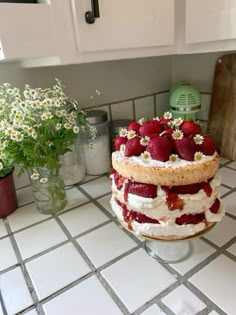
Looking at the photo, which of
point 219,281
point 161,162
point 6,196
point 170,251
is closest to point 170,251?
point 170,251

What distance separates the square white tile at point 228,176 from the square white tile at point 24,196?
0.59 m

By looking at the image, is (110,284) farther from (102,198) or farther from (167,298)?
(102,198)

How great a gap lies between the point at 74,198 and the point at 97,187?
0.09 m

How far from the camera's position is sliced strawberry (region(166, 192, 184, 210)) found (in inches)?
15.7

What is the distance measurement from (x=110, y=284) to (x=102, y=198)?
0.31 meters

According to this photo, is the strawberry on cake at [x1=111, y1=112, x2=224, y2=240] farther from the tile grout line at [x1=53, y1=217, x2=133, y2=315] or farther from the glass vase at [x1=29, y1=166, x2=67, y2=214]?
the glass vase at [x1=29, y1=166, x2=67, y2=214]

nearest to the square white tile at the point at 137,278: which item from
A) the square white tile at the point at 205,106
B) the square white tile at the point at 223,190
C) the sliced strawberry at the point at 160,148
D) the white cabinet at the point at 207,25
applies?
the sliced strawberry at the point at 160,148

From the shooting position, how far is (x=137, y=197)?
409mm

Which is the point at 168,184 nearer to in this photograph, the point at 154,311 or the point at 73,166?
the point at 154,311

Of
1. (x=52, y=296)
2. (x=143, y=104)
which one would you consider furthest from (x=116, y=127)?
(x=52, y=296)


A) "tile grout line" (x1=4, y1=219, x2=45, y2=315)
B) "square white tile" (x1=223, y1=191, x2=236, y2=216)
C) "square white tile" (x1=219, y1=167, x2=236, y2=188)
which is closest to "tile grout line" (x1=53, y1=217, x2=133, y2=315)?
"tile grout line" (x1=4, y1=219, x2=45, y2=315)

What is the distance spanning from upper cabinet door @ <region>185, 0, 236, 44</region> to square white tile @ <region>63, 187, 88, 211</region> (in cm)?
53

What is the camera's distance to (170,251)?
507mm

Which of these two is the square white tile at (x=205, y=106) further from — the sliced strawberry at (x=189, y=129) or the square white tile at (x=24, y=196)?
the square white tile at (x=24, y=196)
